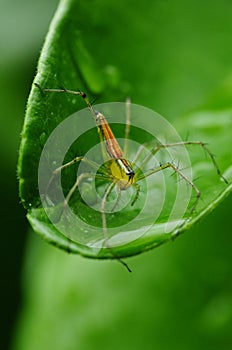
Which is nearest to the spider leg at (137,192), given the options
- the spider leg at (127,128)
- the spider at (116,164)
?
the spider at (116,164)

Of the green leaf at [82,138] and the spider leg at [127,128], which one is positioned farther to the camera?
the spider leg at [127,128]

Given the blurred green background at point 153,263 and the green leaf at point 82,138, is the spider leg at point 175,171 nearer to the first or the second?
the green leaf at point 82,138

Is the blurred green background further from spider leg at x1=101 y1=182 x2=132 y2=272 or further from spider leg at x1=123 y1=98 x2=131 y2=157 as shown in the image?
spider leg at x1=101 y1=182 x2=132 y2=272

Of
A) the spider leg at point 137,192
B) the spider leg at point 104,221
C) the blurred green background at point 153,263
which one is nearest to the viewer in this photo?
the spider leg at point 104,221

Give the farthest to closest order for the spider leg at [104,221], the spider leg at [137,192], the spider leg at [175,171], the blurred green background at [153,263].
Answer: the blurred green background at [153,263] → the spider leg at [137,192] → the spider leg at [175,171] → the spider leg at [104,221]

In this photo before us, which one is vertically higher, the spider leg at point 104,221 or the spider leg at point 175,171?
the spider leg at point 175,171

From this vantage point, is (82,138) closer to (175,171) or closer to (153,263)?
(175,171)

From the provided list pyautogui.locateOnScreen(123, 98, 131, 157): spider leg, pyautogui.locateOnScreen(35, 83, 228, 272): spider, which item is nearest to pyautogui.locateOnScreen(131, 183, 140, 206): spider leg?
pyautogui.locateOnScreen(35, 83, 228, 272): spider

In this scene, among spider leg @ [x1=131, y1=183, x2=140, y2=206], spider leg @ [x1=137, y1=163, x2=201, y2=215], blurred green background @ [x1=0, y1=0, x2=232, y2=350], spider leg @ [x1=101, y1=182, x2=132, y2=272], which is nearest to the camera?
spider leg @ [x1=101, y1=182, x2=132, y2=272]
